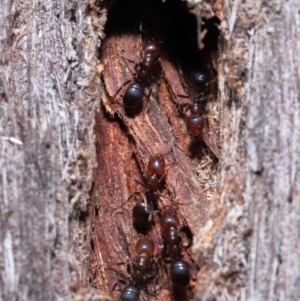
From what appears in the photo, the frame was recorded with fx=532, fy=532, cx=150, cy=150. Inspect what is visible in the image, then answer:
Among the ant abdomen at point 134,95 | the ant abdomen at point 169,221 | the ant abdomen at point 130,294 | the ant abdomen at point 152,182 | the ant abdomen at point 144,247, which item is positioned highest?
the ant abdomen at point 134,95

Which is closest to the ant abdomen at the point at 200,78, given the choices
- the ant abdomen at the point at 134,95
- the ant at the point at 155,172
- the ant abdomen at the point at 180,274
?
the ant abdomen at the point at 134,95

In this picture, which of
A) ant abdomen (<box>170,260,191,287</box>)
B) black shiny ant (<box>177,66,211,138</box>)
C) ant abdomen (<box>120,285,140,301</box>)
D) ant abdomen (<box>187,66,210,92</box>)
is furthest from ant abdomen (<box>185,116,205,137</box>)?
ant abdomen (<box>120,285,140,301</box>)

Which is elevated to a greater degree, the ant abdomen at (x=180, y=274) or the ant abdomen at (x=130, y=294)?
the ant abdomen at (x=180, y=274)

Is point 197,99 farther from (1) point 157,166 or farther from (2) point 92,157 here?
(2) point 92,157

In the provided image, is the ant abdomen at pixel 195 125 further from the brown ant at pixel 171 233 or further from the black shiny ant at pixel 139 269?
the black shiny ant at pixel 139 269

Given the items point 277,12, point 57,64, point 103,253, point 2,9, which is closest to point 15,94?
point 57,64

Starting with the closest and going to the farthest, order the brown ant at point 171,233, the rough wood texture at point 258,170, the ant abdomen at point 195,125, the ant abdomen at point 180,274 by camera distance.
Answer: the rough wood texture at point 258,170 < the ant abdomen at point 180,274 < the brown ant at point 171,233 < the ant abdomen at point 195,125

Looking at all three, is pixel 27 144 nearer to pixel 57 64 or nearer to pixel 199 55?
pixel 57 64

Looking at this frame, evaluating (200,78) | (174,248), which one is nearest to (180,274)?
(174,248)
